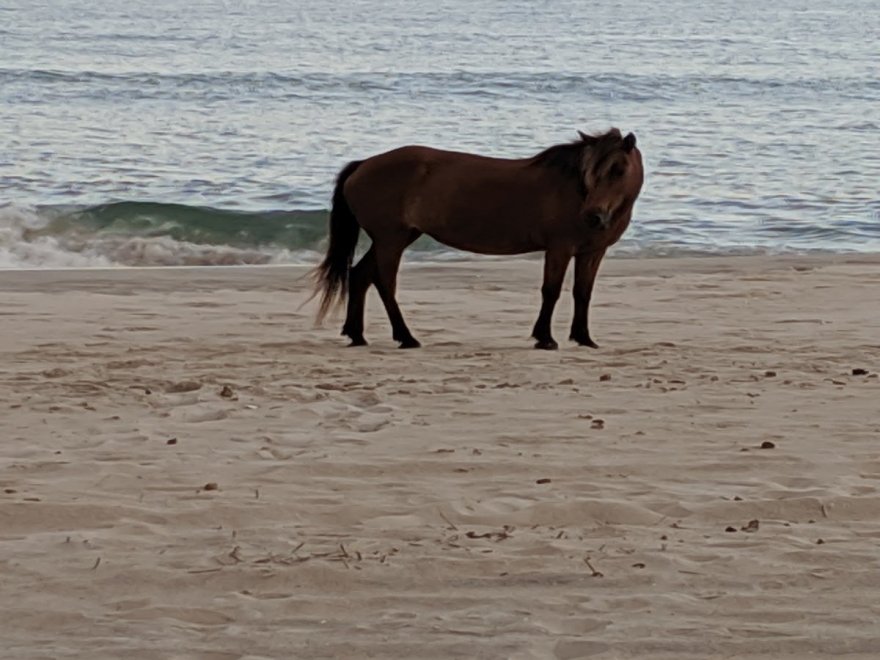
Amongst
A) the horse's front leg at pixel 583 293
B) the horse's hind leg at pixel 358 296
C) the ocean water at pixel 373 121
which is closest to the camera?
the horse's front leg at pixel 583 293

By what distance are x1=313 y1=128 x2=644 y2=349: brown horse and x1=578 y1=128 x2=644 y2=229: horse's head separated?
1cm

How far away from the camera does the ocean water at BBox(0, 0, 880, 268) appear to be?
14.8 meters

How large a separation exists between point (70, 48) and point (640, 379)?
1554 inches

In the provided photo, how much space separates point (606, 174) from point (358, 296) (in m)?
1.45

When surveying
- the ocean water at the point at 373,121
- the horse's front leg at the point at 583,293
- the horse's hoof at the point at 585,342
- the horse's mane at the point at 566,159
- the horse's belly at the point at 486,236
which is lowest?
the ocean water at the point at 373,121

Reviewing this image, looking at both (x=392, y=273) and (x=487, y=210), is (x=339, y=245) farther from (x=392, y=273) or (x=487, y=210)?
(x=487, y=210)

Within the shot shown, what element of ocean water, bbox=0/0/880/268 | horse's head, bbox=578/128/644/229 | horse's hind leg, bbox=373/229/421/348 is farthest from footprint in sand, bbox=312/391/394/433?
ocean water, bbox=0/0/880/268

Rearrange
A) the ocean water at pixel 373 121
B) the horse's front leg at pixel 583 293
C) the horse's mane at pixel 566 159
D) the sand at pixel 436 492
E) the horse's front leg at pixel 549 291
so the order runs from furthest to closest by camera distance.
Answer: the ocean water at pixel 373 121 → the horse's front leg at pixel 583 293 → the horse's front leg at pixel 549 291 → the horse's mane at pixel 566 159 → the sand at pixel 436 492

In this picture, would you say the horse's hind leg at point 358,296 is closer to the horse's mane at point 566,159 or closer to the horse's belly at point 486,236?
the horse's belly at point 486,236

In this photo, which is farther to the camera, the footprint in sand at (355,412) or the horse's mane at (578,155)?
the horse's mane at (578,155)

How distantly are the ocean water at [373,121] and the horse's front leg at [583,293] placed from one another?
508cm

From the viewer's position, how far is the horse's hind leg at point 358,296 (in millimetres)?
7965

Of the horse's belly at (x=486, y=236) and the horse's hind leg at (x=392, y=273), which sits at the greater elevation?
the horse's belly at (x=486, y=236)

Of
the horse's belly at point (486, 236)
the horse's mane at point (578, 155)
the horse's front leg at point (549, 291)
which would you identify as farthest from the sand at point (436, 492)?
the horse's mane at point (578, 155)
